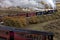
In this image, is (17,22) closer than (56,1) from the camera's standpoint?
Yes

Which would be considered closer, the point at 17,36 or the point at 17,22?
the point at 17,36

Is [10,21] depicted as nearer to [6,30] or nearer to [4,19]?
[4,19]

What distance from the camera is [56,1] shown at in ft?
39.7

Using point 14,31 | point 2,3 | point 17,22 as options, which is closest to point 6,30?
point 14,31

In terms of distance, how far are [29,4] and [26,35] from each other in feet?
23.5

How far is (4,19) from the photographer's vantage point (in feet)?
17.3

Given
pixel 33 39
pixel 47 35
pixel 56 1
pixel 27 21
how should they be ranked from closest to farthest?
pixel 47 35
pixel 33 39
pixel 27 21
pixel 56 1

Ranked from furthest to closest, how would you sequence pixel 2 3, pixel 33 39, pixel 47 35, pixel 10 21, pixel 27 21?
pixel 2 3 < pixel 27 21 < pixel 10 21 < pixel 33 39 < pixel 47 35

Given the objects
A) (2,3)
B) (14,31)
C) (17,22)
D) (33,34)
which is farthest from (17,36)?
(2,3)

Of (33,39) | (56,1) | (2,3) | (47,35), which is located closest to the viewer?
(47,35)

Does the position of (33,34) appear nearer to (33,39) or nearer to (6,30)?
(33,39)

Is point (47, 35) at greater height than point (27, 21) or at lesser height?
greater

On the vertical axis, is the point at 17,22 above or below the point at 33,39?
below

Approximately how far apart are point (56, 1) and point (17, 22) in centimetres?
749
